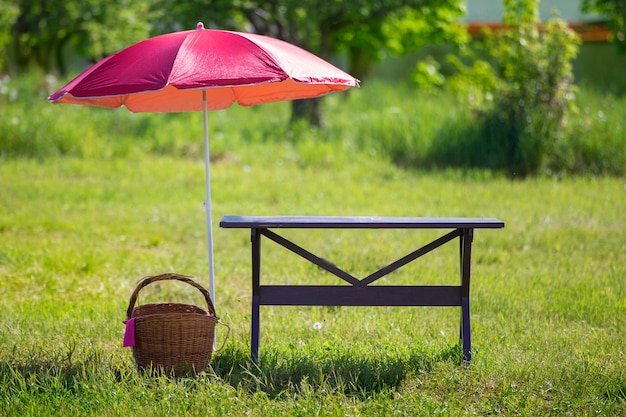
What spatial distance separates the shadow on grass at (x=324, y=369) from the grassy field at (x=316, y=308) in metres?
0.01

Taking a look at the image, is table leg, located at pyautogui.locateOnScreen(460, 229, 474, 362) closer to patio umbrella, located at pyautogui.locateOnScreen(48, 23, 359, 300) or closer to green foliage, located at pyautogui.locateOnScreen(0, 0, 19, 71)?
patio umbrella, located at pyautogui.locateOnScreen(48, 23, 359, 300)

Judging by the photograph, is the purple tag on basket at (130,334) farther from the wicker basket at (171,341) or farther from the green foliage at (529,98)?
the green foliage at (529,98)

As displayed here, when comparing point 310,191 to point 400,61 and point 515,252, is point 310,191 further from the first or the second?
point 400,61

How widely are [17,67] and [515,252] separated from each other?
19012 mm

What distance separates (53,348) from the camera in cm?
577

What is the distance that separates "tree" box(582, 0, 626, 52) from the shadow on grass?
17186 millimetres

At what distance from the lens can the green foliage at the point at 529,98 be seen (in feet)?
46.3

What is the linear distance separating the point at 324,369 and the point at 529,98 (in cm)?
1026

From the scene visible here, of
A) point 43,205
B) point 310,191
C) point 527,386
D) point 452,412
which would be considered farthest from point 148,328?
point 310,191

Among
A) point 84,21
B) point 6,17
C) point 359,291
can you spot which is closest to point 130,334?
point 359,291

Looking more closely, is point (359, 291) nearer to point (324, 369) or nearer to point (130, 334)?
point (324, 369)

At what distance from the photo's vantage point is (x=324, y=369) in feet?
17.5

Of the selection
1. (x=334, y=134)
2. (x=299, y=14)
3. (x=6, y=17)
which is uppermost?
(x=6, y=17)

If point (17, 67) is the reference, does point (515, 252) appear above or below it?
below
